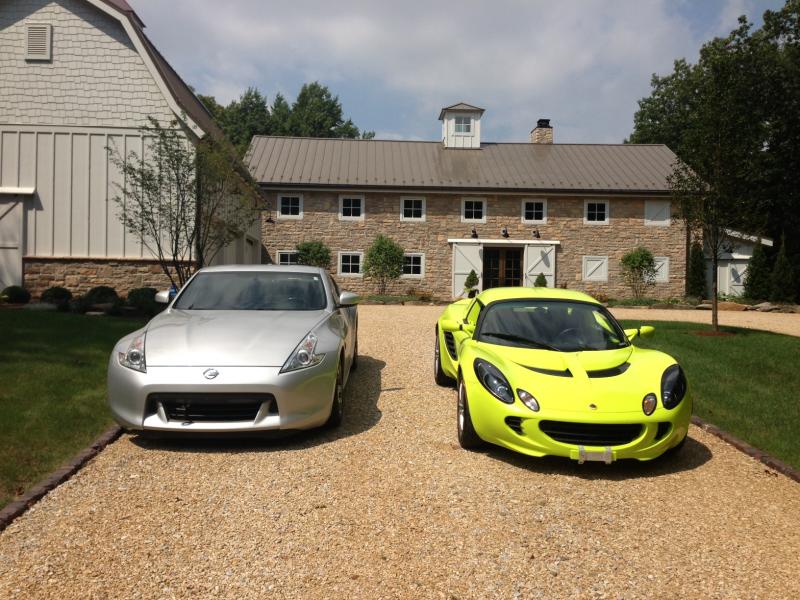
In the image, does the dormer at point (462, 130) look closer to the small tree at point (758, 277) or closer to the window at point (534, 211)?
the window at point (534, 211)

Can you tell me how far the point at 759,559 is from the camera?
3.23m

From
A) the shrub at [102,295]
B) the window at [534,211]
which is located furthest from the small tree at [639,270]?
the shrub at [102,295]

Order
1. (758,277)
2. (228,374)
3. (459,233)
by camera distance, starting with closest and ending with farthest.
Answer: (228,374)
(758,277)
(459,233)

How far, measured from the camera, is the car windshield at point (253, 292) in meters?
6.38

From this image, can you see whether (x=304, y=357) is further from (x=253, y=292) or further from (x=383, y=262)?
(x=383, y=262)

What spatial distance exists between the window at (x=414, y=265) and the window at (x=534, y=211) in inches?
187

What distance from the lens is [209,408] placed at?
16.0 ft

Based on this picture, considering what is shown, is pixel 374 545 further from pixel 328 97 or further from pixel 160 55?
pixel 328 97

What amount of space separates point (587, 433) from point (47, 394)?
5.12 m

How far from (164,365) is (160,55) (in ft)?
51.4

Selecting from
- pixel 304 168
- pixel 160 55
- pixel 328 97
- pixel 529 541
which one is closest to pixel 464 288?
pixel 304 168

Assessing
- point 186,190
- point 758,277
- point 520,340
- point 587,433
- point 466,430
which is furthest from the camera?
point 758,277

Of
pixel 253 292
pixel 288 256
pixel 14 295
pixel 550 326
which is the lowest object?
pixel 550 326

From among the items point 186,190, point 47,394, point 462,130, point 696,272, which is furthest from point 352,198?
point 47,394
